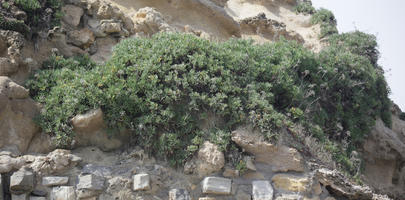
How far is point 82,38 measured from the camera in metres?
7.05

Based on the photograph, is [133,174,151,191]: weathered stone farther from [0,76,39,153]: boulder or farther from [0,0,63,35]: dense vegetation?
[0,0,63,35]: dense vegetation

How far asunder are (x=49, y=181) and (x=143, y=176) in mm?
1106

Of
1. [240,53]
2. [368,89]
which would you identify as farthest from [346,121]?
[240,53]

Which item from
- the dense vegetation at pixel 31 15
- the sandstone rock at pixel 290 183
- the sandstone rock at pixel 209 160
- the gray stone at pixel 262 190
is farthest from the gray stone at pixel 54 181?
the sandstone rock at pixel 290 183

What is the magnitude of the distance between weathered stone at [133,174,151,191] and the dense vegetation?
2.90 meters

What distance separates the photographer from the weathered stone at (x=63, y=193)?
4.73 m

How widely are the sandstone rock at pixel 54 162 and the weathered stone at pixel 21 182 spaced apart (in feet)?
0.57

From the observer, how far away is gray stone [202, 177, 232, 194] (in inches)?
203

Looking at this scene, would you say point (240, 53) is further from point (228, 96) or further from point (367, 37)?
point (367, 37)

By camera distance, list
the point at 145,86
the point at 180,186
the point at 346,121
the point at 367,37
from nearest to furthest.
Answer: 1. the point at 180,186
2. the point at 145,86
3. the point at 346,121
4. the point at 367,37

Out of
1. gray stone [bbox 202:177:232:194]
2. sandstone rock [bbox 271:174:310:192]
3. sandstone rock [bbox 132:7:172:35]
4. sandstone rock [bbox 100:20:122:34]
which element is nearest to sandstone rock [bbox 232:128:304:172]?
sandstone rock [bbox 271:174:310:192]

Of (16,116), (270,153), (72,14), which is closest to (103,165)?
(16,116)

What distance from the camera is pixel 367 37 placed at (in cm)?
1141

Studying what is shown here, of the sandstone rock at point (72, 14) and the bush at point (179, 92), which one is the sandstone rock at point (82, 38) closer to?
the sandstone rock at point (72, 14)
